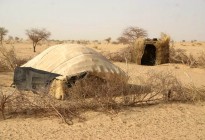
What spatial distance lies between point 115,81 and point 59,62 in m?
2.06

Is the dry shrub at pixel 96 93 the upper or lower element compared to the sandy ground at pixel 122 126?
upper

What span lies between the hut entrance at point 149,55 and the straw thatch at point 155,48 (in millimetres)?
274

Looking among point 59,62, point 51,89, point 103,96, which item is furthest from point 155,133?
point 59,62

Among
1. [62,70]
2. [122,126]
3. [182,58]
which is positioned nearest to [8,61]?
[62,70]

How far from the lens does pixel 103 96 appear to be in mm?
7430

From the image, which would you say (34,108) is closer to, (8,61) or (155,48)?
(8,61)

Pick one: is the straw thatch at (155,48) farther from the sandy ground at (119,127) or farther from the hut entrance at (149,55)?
the sandy ground at (119,127)

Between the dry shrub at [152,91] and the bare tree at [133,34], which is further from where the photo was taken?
the bare tree at [133,34]

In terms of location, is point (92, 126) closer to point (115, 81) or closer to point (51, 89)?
point (115, 81)

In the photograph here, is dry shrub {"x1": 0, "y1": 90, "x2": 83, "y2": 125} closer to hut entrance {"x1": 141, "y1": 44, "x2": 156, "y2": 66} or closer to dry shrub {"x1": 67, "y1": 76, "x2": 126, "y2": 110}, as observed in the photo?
dry shrub {"x1": 67, "y1": 76, "x2": 126, "y2": 110}

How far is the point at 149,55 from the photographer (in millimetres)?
18906

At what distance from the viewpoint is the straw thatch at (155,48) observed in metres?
17.6

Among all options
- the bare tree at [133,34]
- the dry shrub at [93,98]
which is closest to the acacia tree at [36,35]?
the bare tree at [133,34]

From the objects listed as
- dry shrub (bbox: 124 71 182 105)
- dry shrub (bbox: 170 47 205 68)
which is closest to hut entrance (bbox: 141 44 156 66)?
dry shrub (bbox: 170 47 205 68)
